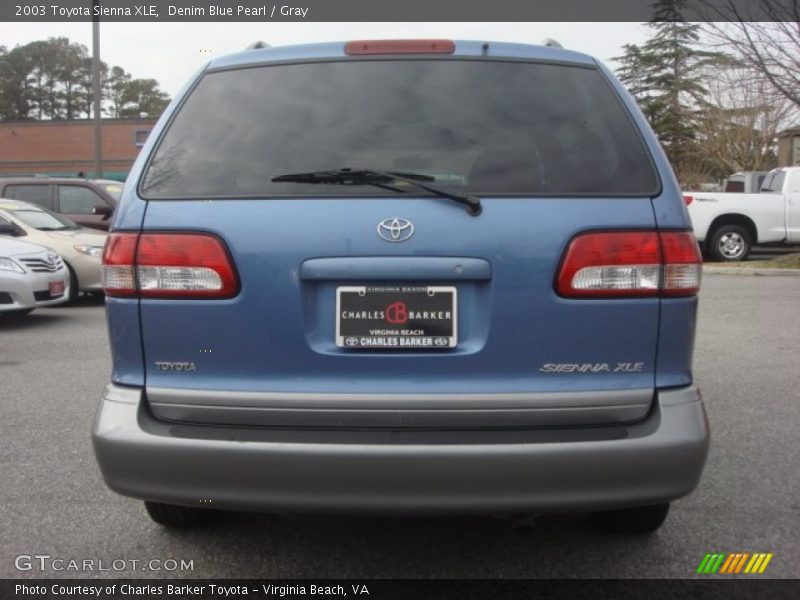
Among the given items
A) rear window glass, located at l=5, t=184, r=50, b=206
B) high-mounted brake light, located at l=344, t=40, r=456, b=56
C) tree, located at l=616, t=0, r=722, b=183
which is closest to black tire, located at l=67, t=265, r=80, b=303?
rear window glass, located at l=5, t=184, r=50, b=206

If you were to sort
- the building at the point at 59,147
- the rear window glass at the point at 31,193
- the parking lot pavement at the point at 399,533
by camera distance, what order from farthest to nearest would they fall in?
the building at the point at 59,147
the rear window glass at the point at 31,193
the parking lot pavement at the point at 399,533

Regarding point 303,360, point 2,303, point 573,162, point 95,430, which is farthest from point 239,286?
point 2,303

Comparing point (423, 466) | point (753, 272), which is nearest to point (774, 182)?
point (753, 272)

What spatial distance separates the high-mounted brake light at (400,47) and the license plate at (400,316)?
879mm

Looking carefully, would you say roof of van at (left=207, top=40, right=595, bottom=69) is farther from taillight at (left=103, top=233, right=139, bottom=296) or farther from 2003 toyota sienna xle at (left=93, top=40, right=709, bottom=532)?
taillight at (left=103, top=233, right=139, bottom=296)

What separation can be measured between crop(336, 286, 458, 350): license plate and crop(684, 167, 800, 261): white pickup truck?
13.1m

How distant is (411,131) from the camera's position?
247cm

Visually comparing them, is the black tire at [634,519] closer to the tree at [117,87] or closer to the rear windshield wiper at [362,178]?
the rear windshield wiper at [362,178]

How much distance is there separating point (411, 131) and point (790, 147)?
3205 cm

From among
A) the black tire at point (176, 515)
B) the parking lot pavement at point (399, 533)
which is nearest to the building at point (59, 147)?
the parking lot pavement at point (399, 533)

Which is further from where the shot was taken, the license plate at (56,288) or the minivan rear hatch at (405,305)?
the license plate at (56,288)

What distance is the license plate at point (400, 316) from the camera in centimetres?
228

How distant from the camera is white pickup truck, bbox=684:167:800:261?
1423cm

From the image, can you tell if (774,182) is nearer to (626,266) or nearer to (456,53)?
(456,53)
